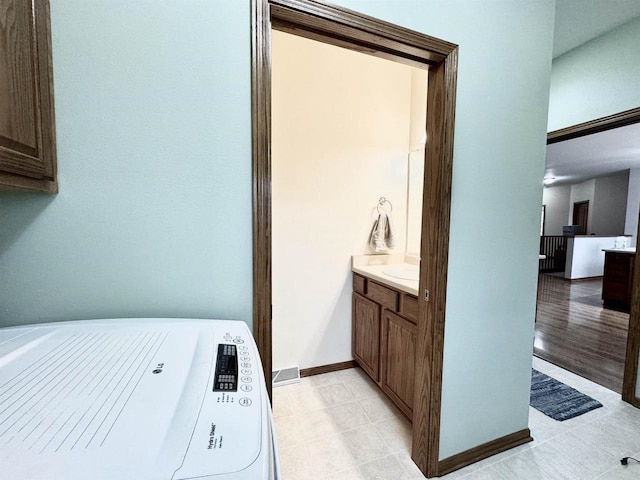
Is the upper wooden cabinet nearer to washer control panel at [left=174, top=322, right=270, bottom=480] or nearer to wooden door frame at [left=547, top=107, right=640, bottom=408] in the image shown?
washer control panel at [left=174, top=322, right=270, bottom=480]

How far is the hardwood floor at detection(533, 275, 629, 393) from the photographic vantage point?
244 centimetres

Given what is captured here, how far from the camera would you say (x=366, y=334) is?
88.1 inches

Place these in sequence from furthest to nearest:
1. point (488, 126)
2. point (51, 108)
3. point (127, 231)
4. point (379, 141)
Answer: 1. point (379, 141)
2. point (488, 126)
3. point (127, 231)
4. point (51, 108)

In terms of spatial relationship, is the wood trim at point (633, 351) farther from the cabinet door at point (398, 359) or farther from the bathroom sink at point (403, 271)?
the cabinet door at point (398, 359)

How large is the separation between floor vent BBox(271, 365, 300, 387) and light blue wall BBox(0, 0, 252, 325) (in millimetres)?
1475

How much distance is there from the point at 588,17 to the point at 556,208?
9.24 metres

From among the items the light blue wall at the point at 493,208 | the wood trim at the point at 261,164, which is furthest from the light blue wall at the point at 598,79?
Answer: the wood trim at the point at 261,164

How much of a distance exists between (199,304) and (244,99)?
27.6 inches

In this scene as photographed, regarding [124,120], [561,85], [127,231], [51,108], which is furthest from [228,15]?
[561,85]

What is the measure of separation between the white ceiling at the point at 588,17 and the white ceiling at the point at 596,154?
191 cm

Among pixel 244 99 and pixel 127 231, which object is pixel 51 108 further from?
pixel 244 99

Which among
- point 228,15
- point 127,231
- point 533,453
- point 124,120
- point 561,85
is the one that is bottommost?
point 533,453

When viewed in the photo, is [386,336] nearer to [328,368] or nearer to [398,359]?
[398,359]

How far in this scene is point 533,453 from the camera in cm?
155
